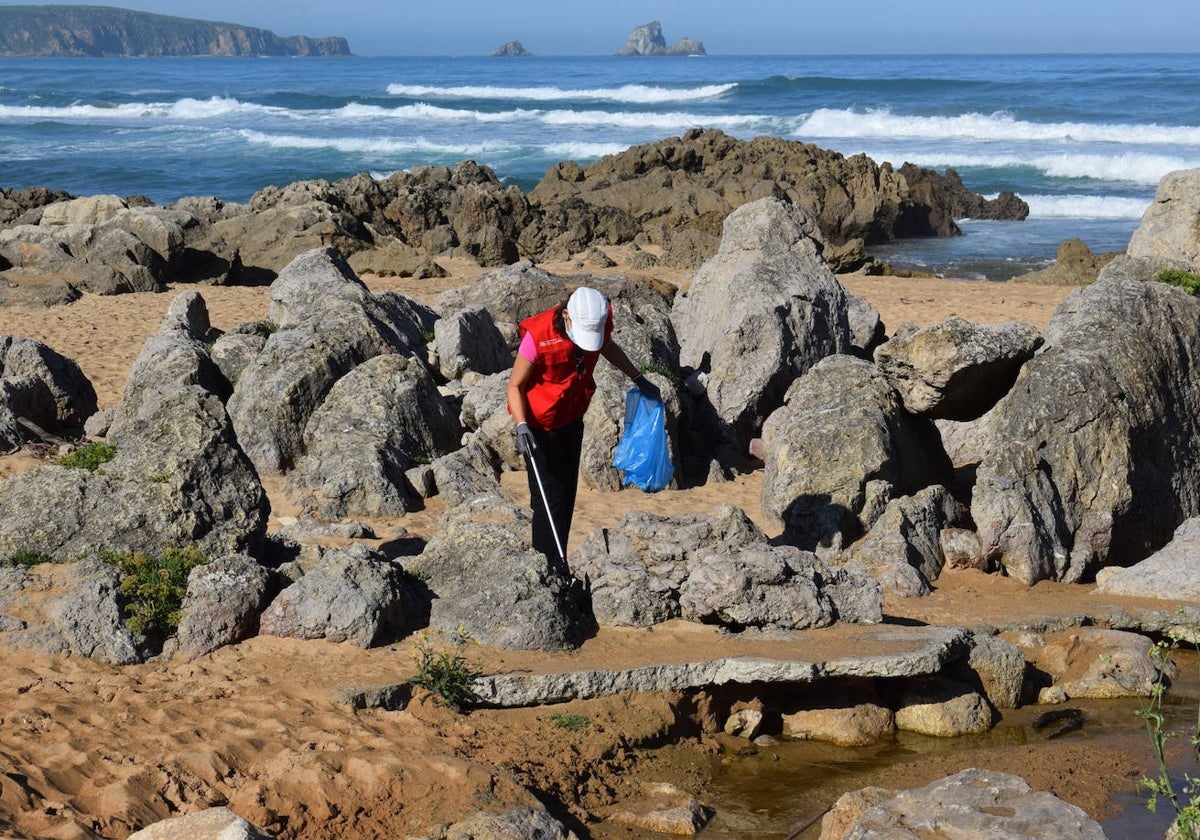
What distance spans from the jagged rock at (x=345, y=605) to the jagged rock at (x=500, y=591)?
0.23 m

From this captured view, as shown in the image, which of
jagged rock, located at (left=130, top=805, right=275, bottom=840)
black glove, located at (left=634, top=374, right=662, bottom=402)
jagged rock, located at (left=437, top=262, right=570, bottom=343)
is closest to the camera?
jagged rock, located at (left=130, top=805, right=275, bottom=840)

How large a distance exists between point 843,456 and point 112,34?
17417cm

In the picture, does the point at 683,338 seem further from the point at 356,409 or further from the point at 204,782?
the point at 204,782

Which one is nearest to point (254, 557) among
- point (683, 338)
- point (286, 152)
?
point (683, 338)

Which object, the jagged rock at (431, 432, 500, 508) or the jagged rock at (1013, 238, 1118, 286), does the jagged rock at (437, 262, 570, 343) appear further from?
the jagged rock at (1013, 238, 1118, 286)

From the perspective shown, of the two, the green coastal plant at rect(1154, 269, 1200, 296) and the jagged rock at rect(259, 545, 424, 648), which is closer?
the jagged rock at rect(259, 545, 424, 648)

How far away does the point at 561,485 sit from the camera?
721 centimetres

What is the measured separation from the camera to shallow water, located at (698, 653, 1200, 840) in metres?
5.51

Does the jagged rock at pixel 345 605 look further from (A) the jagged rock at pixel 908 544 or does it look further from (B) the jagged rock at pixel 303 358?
(B) the jagged rock at pixel 303 358

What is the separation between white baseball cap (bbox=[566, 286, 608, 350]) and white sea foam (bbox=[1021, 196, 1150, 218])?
93.0 feet

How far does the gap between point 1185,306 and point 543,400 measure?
19.3ft

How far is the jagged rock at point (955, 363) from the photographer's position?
8.88 metres

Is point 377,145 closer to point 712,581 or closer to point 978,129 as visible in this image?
point 978,129

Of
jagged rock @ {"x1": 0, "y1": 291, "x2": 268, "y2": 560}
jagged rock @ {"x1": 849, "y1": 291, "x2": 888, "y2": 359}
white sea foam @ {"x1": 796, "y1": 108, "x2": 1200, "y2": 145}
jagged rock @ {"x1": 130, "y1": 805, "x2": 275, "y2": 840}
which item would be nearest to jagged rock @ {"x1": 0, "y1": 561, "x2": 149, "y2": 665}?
jagged rock @ {"x1": 0, "y1": 291, "x2": 268, "y2": 560}
